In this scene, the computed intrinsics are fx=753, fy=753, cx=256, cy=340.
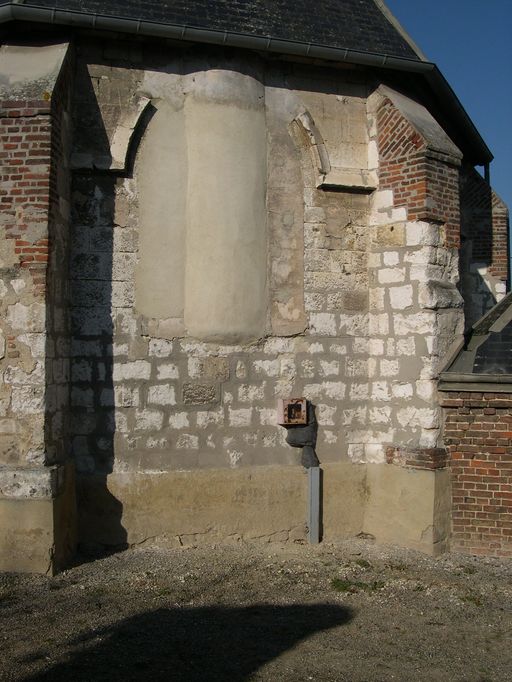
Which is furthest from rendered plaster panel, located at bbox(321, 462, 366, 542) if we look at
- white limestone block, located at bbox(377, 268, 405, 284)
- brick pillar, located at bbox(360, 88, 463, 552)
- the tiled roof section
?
the tiled roof section

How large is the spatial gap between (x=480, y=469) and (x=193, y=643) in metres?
3.90

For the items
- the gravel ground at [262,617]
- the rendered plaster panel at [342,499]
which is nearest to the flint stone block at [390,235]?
the rendered plaster panel at [342,499]

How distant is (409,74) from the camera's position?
8.87m

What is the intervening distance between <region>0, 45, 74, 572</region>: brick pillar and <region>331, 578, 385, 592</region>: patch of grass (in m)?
2.55

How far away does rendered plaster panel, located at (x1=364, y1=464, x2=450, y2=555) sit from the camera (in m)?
7.90

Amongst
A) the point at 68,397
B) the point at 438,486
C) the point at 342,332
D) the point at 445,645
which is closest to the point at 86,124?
the point at 68,397

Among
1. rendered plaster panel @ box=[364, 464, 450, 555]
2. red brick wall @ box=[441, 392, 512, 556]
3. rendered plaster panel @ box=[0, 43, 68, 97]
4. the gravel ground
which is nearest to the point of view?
the gravel ground

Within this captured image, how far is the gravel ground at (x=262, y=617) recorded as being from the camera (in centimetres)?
496

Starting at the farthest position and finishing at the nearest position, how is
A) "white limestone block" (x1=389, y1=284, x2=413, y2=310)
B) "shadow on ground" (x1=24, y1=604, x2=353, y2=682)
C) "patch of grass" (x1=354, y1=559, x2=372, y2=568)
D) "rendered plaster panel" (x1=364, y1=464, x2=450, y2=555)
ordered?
"white limestone block" (x1=389, y1=284, x2=413, y2=310) < "rendered plaster panel" (x1=364, y1=464, x2=450, y2=555) < "patch of grass" (x1=354, y1=559, x2=372, y2=568) < "shadow on ground" (x1=24, y1=604, x2=353, y2=682)

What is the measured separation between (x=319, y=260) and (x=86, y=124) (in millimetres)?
2887

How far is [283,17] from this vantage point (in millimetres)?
8383

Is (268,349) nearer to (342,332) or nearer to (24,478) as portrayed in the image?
(342,332)

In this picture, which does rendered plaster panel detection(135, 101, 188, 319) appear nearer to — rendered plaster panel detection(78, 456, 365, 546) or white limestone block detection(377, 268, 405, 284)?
rendered plaster panel detection(78, 456, 365, 546)

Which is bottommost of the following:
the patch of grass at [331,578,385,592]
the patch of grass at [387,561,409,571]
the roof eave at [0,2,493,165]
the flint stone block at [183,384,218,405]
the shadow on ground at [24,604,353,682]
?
the patch of grass at [387,561,409,571]
